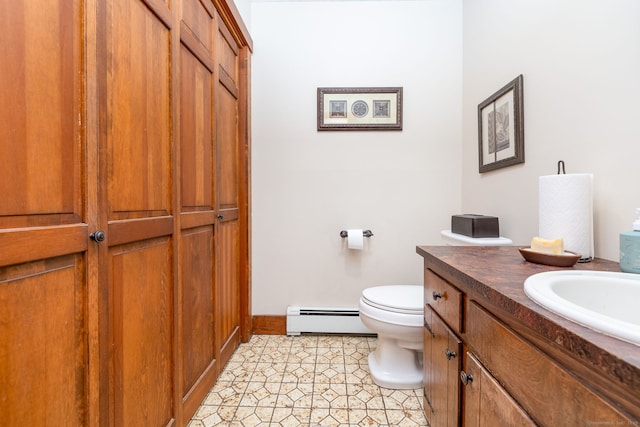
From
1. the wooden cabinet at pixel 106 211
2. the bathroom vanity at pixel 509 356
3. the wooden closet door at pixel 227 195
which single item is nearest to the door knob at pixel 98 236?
the wooden cabinet at pixel 106 211

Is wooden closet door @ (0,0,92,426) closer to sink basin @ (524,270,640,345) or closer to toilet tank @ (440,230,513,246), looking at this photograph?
sink basin @ (524,270,640,345)

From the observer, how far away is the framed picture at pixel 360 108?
2.06m

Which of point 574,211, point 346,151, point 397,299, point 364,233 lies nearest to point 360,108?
point 346,151

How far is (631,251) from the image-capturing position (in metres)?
0.73

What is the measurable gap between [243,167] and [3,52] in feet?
4.58

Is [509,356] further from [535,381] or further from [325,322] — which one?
[325,322]

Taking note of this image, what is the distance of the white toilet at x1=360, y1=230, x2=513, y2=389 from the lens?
56.5 inches

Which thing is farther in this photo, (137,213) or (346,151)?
(346,151)

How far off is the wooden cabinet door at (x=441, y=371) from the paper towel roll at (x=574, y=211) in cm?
50

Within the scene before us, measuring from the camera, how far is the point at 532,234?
4.29 ft

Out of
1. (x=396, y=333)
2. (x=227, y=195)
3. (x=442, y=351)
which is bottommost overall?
(x=396, y=333)

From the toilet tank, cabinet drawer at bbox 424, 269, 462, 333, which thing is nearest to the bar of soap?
cabinet drawer at bbox 424, 269, 462, 333

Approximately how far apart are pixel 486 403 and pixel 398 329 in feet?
2.42

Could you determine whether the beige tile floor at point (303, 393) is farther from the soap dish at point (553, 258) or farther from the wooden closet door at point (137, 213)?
the soap dish at point (553, 258)
